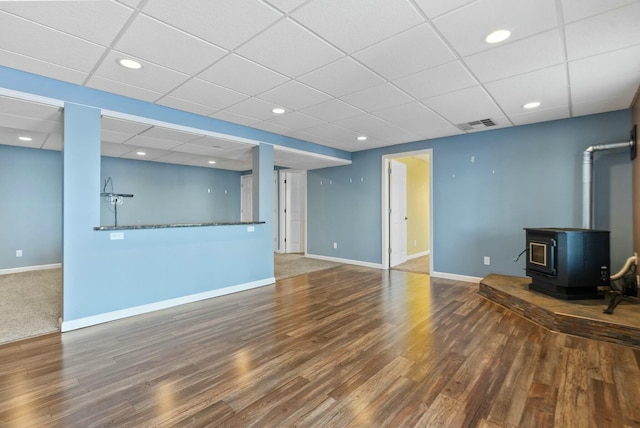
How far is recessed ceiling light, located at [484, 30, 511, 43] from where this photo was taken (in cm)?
212

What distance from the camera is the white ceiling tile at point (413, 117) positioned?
3.72 metres

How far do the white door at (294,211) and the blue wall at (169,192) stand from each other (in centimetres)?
157

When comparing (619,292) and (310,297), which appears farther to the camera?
(310,297)

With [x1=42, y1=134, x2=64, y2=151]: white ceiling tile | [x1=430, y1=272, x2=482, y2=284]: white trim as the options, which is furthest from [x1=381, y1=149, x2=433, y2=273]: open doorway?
[x1=42, y1=134, x2=64, y2=151]: white ceiling tile

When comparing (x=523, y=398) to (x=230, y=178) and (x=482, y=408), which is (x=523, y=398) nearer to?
(x=482, y=408)

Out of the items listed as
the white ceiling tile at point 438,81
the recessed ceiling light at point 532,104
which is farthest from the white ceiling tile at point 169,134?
the recessed ceiling light at point 532,104

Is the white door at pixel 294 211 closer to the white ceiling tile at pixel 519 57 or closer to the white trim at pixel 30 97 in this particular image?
the white trim at pixel 30 97

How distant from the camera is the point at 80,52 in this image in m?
2.38

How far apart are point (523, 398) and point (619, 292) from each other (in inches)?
109

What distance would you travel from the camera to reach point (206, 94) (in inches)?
128

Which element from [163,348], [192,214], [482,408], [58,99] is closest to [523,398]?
[482,408]

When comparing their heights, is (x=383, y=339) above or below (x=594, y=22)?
below

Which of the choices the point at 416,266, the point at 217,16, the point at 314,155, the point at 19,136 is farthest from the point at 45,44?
the point at 416,266

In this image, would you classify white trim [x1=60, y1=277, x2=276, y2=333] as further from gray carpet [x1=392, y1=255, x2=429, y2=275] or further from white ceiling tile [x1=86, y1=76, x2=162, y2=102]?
gray carpet [x1=392, y1=255, x2=429, y2=275]
